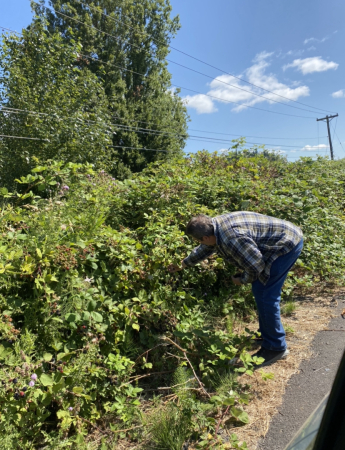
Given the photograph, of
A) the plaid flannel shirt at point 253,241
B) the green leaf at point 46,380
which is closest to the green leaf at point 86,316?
the green leaf at point 46,380

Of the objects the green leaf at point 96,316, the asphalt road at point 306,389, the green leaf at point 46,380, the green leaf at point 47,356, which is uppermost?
the green leaf at point 96,316

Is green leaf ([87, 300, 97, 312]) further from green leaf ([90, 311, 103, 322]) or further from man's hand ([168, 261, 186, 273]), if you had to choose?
man's hand ([168, 261, 186, 273])

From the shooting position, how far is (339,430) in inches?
24.5

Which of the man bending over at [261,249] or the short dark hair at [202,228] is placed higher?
the short dark hair at [202,228]

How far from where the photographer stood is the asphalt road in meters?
2.07

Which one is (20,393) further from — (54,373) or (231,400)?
(231,400)

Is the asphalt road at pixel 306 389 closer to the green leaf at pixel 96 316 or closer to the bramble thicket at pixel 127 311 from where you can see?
the bramble thicket at pixel 127 311

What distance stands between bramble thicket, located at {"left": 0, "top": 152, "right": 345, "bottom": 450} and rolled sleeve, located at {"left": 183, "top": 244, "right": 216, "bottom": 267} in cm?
18

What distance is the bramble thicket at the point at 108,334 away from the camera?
6.20ft

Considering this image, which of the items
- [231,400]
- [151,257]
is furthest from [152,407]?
[151,257]

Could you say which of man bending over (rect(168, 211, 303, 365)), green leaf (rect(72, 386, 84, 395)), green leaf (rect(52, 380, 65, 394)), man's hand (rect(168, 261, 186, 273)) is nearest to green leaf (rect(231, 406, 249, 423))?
man bending over (rect(168, 211, 303, 365))

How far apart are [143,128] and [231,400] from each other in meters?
20.8

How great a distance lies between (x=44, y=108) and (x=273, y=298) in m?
7.75

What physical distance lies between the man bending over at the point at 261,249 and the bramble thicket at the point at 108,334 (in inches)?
12.5
